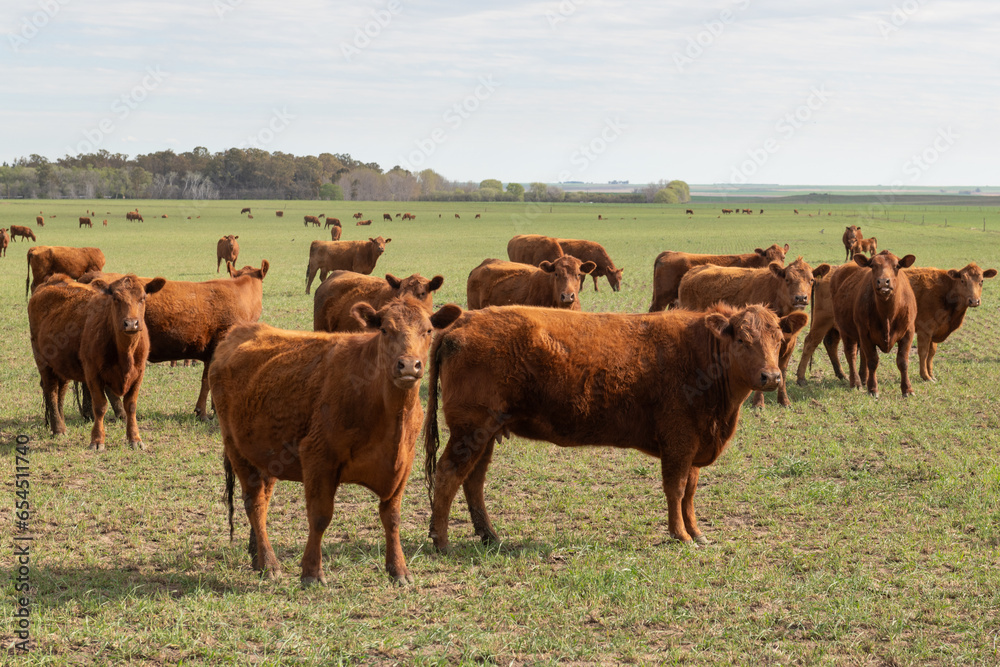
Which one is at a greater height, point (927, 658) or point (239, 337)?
point (239, 337)

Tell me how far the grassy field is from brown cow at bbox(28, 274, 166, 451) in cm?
41

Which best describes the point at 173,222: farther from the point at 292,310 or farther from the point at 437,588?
the point at 437,588

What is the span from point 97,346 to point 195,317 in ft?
4.98

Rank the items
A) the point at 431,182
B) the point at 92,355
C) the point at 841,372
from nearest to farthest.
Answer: the point at 92,355 < the point at 841,372 < the point at 431,182

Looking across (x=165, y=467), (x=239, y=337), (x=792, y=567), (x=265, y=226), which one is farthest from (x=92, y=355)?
(x=265, y=226)

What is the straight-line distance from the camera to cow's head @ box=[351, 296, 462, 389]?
5.32 metres

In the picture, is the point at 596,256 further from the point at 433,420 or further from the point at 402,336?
the point at 402,336

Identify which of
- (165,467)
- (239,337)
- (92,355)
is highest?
(239,337)

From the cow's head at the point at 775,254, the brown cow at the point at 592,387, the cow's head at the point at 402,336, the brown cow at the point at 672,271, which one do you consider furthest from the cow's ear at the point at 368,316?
the brown cow at the point at 672,271

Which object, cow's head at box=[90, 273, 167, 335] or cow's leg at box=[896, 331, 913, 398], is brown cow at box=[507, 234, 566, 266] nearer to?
cow's leg at box=[896, 331, 913, 398]

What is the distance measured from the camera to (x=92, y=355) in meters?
9.31

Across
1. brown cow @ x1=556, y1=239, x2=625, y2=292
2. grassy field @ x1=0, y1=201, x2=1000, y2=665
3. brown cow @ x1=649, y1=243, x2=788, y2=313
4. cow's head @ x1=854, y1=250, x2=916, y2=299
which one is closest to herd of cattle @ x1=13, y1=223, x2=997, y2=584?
grassy field @ x1=0, y1=201, x2=1000, y2=665

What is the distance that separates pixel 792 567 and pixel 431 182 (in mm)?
170002

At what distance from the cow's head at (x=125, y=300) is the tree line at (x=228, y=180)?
139m
